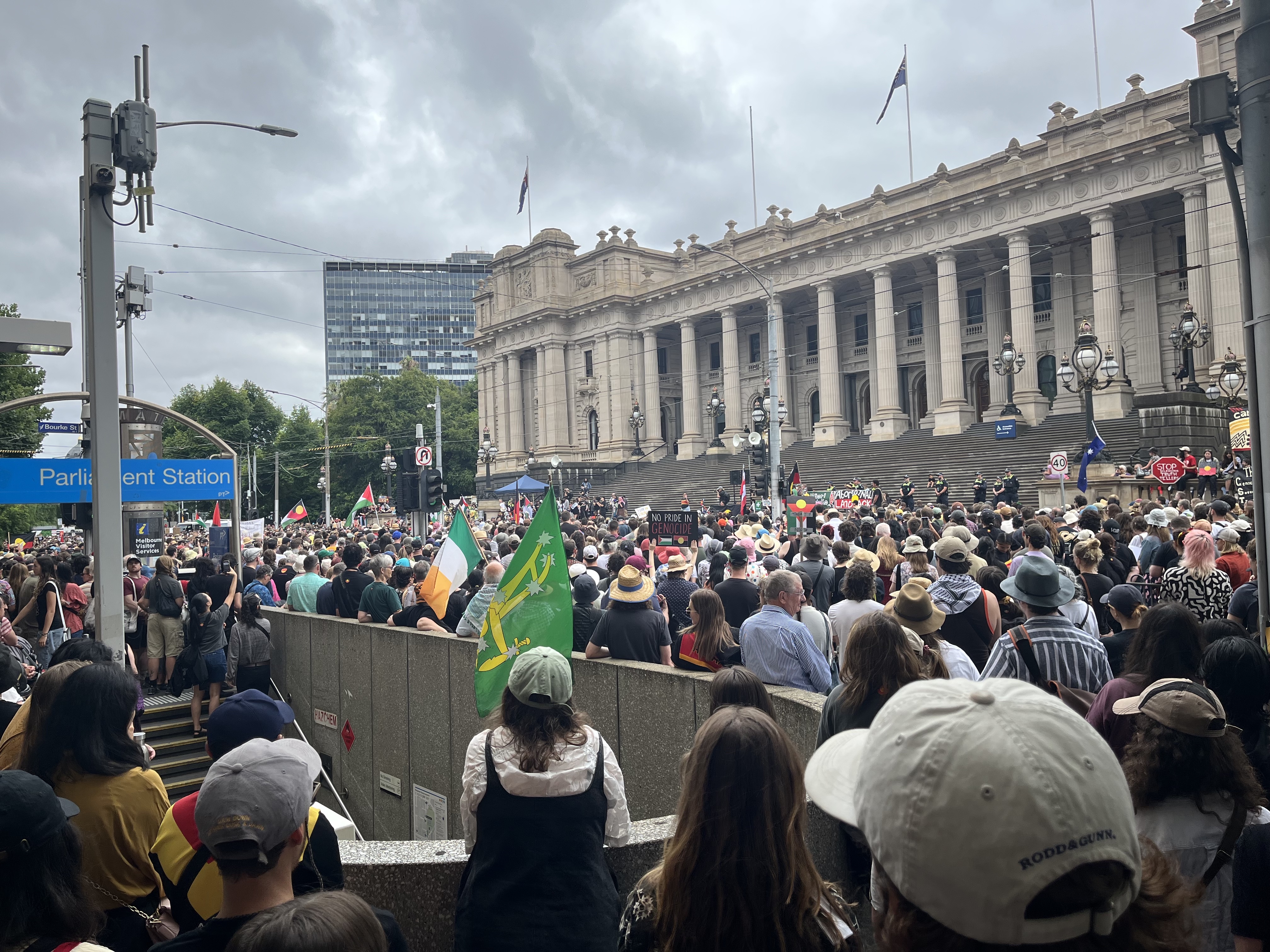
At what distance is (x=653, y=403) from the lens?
6419cm

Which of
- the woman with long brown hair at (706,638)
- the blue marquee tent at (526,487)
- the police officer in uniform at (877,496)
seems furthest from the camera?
the blue marquee tent at (526,487)

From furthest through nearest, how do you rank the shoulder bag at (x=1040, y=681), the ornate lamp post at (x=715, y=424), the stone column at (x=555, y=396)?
1. the stone column at (x=555, y=396)
2. the ornate lamp post at (x=715, y=424)
3. the shoulder bag at (x=1040, y=681)

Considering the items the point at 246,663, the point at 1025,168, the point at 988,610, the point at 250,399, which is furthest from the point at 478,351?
the point at 988,610

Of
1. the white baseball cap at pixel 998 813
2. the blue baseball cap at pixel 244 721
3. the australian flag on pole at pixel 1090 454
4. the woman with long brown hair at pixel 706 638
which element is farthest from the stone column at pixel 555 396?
the white baseball cap at pixel 998 813

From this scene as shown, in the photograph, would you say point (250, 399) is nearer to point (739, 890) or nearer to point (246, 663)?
point (246, 663)

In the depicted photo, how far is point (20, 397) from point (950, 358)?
134 feet

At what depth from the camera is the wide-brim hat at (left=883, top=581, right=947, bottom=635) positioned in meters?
5.32

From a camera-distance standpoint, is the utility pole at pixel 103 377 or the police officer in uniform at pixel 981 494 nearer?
the utility pole at pixel 103 377

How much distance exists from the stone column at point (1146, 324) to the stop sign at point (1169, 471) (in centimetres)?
2485

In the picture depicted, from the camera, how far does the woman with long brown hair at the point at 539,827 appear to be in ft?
10.8

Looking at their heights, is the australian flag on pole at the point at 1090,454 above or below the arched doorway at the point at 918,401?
below

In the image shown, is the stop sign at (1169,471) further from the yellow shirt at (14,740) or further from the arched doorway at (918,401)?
the arched doorway at (918,401)

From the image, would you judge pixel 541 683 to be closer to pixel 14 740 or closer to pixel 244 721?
pixel 244 721

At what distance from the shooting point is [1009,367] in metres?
31.4
